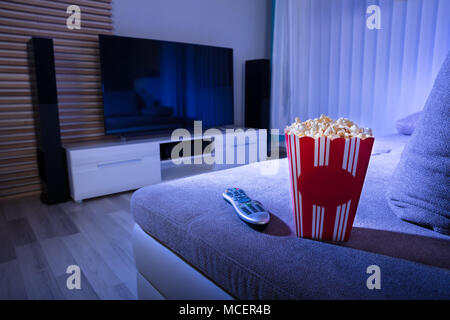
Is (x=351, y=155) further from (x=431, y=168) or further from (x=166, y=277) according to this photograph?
(x=166, y=277)

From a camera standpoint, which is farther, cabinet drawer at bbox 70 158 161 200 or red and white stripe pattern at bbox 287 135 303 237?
cabinet drawer at bbox 70 158 161 200

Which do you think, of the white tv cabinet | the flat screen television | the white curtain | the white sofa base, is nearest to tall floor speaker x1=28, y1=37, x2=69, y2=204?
the white tv cabinet

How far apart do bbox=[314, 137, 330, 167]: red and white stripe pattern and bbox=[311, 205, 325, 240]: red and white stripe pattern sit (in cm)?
10

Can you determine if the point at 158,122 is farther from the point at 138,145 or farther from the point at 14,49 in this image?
the point at 14,49

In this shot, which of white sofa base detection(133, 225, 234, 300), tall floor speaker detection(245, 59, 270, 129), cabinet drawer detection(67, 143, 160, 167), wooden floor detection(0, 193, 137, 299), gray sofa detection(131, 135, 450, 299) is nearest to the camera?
gray sofa detection(131, 135, 450, 299)

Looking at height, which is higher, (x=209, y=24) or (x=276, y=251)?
(x=209, y=24)

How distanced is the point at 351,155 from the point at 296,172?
4.3 inches

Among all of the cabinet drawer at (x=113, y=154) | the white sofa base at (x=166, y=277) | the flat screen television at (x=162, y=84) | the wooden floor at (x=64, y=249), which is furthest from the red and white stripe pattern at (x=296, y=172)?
the flat screen television at (x=162, y=84)

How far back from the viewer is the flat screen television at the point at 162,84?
2.74 metres

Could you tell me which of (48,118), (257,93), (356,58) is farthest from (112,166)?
(356,58)

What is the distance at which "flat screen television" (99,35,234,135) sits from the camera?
2.74 meters

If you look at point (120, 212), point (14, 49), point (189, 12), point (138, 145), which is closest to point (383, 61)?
point (189, 12)

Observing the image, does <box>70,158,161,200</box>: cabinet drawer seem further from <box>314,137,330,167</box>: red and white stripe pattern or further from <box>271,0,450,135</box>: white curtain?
<box>314,137,330,167</box>: red and white stripe pattern

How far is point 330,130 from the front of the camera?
0.58 meters
